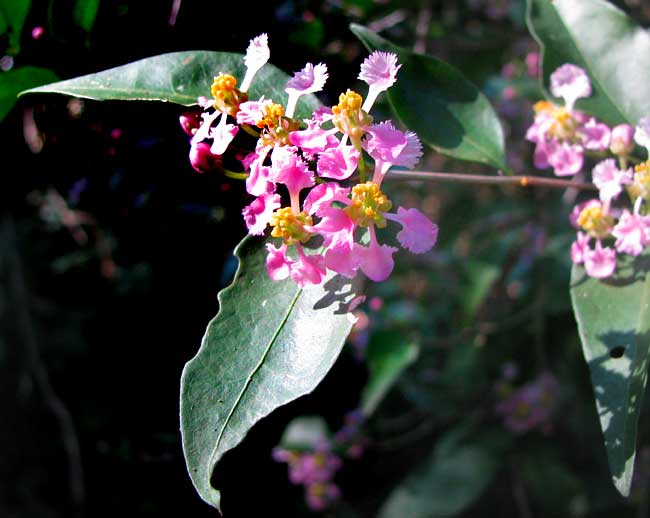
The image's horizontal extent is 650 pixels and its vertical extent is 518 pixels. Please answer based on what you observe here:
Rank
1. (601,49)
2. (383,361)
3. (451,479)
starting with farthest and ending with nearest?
(451,479), (383,361), (601,49)

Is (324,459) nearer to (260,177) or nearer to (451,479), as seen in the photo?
(451,479)

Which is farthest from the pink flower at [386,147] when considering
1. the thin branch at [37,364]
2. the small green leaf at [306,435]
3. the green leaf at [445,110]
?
the small green leaf at [306,435]

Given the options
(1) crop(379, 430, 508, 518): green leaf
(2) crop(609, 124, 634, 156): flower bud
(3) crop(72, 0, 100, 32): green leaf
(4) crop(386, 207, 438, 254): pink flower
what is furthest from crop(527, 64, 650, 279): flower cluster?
(1) crop(379, 430, 508, 518): green leaf

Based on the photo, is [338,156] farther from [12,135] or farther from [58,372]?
[58,372]

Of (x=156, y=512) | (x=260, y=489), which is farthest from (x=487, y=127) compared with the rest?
(x=156, y=512)

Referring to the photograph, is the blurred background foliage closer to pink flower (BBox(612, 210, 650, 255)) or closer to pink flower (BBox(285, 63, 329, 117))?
pink flower (BBox(285, 63, 329, 117))

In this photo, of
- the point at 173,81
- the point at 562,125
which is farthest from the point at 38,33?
the point at 562,125

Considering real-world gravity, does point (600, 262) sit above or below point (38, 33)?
below
